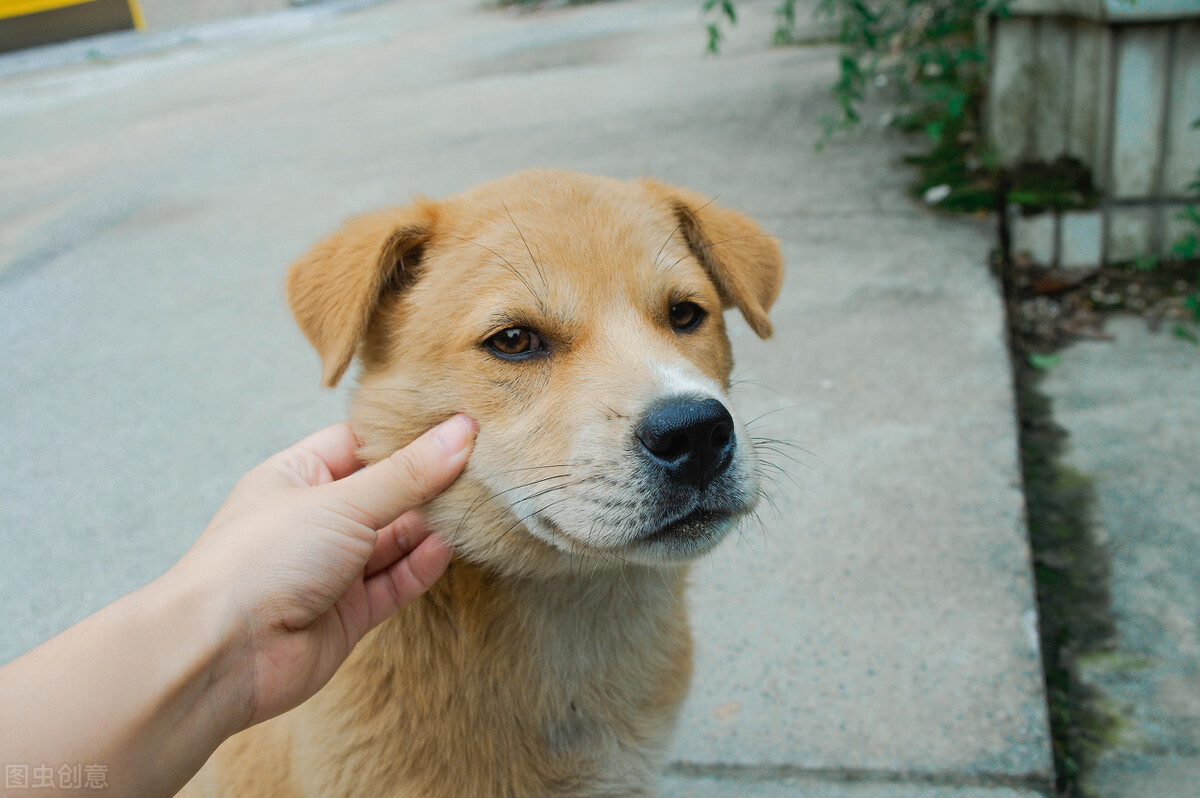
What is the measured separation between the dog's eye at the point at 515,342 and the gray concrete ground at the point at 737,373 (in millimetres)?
1244

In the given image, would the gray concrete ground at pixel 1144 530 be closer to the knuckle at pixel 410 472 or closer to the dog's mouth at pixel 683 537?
the dog's mouth at pixel 683 537

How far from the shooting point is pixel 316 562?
1.89 m

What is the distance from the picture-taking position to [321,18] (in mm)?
19469

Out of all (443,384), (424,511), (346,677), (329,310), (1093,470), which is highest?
(329,310)

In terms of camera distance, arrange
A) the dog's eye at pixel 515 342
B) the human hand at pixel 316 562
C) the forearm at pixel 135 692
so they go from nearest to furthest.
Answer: the forearm at pixel 135 692 → the human hand at pixel 316 562 → the dog's eye at pixel 515 342

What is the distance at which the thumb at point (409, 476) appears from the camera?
1961mm

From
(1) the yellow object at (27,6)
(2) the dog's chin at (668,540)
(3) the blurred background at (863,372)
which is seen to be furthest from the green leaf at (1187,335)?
(1) the yellow object at (27,6)

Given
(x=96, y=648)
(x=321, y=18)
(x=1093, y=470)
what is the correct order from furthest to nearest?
1. (x=321, y=18)
2. (x=1093, y=470)
3. (x=96, y=648)

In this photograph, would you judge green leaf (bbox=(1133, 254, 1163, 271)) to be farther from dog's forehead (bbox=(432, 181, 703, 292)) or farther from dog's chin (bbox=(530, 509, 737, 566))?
dog's chin (bbox=(530, 509, 737, 566))

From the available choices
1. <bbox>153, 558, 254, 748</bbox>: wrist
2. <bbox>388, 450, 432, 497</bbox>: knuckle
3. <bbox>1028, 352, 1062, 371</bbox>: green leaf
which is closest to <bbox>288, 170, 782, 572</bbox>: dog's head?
<bbox>388, 450, 432, 497</bbox>: knuckle

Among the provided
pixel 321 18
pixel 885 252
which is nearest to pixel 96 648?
pixel 885 252

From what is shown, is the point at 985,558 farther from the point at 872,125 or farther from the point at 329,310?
the point at 872,125

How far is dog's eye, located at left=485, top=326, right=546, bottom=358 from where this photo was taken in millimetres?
2199

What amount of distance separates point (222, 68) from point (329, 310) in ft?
46.1
